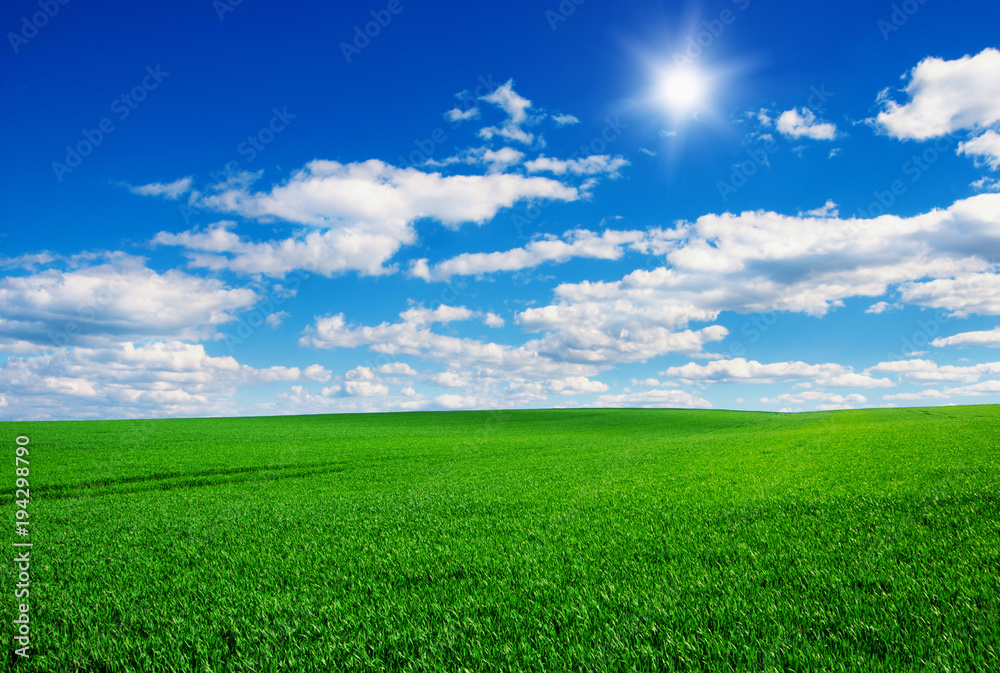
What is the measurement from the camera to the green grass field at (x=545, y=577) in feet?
14.2

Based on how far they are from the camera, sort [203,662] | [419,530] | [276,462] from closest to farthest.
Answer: [203,662], [419,530], [276,462]

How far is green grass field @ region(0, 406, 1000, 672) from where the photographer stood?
4.34 m

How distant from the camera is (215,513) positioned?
36.7 ft

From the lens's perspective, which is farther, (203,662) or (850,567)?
(850,567)

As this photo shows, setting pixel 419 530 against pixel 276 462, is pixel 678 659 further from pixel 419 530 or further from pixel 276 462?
pixel 276 462

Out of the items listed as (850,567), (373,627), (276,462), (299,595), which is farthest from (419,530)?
(276,462)

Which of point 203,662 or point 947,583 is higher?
point 947,583

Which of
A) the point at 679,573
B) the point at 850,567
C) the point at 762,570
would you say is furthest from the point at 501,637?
the point at 850,567

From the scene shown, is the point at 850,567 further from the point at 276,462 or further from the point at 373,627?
the point at 276,462

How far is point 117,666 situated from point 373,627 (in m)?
2.27

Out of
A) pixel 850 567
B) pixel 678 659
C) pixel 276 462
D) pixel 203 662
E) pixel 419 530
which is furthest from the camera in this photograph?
pixel 276 462

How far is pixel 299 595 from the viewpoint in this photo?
5.86 metres

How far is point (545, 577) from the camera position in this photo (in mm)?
6047

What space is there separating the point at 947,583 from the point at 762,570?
172cm
